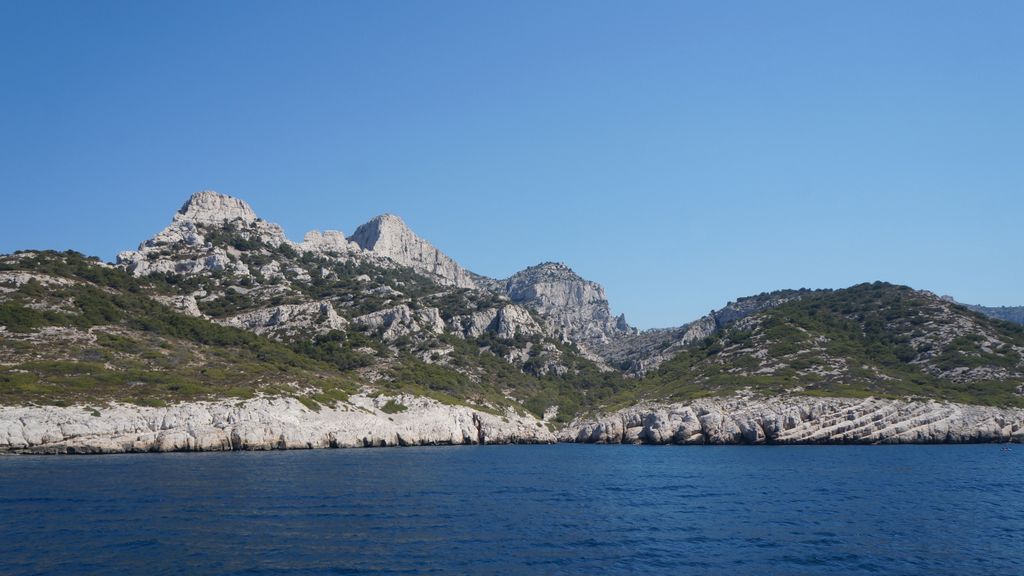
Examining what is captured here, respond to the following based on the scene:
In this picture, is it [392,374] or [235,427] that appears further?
[392,374]

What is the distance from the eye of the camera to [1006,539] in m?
35.3

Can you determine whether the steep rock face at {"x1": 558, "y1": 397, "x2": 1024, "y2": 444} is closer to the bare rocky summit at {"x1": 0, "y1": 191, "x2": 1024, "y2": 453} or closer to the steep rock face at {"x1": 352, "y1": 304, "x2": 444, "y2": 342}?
the bare rocky summit at {"x1": 0, "y1": 191, "x2": 1024, "y2": 453}

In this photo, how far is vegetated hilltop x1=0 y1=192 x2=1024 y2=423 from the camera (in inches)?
3925

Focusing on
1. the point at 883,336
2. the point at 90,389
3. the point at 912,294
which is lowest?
the point at 90,389

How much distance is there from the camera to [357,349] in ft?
504

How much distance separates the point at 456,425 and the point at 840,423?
63.2 metres

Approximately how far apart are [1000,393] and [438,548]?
127645mm

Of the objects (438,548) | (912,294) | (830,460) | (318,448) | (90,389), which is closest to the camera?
(438,548)

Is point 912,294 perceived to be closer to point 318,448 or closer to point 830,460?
point 830,460

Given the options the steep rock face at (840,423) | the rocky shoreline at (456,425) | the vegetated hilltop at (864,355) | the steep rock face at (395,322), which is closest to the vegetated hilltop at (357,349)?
the steep rock face at (395,322)

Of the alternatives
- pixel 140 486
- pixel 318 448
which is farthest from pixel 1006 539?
pixel 318 448

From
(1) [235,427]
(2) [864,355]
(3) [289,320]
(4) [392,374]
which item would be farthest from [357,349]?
(2) [864,355]

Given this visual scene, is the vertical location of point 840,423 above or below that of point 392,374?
below

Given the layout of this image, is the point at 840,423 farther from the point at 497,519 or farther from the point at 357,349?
the point at 357,349
